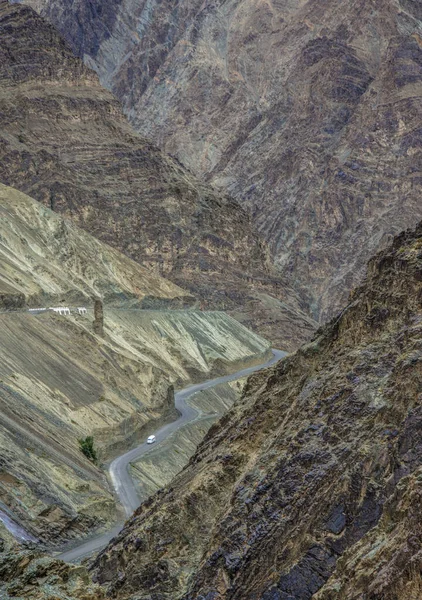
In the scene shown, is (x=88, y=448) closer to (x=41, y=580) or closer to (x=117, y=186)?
(x=41, y=580)

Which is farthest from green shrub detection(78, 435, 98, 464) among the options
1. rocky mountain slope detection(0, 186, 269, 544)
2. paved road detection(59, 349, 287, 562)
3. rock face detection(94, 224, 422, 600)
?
rock face detection(94, 224, 422, 600)

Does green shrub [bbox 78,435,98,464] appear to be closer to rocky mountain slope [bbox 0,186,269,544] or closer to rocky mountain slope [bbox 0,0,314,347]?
rocky mountain slope [bbox 0,186,269,544]

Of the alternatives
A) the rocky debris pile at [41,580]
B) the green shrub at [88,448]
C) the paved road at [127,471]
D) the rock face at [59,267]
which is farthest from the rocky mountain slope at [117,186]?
the rocky debris pile at [41,580]

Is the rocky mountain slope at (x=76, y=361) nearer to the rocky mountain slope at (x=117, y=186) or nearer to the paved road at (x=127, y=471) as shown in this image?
the paved road at (x=127, y=471)

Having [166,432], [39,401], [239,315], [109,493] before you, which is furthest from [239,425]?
[239,315]

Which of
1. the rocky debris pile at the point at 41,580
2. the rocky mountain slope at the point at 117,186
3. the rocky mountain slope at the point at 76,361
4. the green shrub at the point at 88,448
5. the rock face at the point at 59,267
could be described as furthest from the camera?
the rocky mountain slope at the point at 117,186

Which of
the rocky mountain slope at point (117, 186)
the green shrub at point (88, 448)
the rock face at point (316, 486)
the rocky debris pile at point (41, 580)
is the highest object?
the rocky debris pile at point (41, 580)
